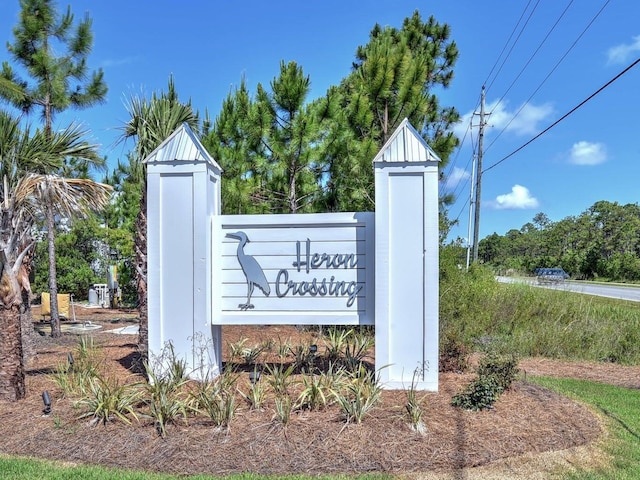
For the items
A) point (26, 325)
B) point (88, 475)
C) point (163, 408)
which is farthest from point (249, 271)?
point (26, 325)

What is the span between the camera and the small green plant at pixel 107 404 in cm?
408

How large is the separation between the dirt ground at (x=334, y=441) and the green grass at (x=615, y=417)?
0.15m

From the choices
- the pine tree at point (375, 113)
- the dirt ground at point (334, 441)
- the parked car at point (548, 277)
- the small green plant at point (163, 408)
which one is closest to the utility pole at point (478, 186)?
the parked car at point (548, 277)

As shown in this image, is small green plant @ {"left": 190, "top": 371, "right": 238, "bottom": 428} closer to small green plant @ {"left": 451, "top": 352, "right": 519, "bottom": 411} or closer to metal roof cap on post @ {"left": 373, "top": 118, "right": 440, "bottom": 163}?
small green plant @ {"left": 451, "top": 352, "right": 519, "bottom": 411}

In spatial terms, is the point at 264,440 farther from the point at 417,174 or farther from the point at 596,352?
the point at 596,352

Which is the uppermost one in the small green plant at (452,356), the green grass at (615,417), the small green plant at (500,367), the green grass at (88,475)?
the small green plant at (500,367)

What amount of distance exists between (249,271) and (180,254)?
0.82m

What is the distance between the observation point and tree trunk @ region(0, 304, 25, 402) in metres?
4.75

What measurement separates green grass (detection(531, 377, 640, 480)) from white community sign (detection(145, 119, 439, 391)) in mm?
1958

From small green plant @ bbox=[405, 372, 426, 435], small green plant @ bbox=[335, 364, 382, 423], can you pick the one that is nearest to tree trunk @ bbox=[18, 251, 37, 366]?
small green plant @ bbox=[335, 364, 382, 423]

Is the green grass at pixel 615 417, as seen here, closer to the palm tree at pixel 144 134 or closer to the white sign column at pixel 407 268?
the white sign column at pixel 407 268

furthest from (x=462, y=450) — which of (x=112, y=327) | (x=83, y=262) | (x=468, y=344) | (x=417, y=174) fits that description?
(x=83, y=262)

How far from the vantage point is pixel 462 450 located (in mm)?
3664

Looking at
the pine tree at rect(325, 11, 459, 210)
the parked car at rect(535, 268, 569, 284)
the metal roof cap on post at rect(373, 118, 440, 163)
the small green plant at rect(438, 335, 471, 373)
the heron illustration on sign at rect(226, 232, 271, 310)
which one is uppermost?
the pine tree at rect(325, 11, 459, 210)
